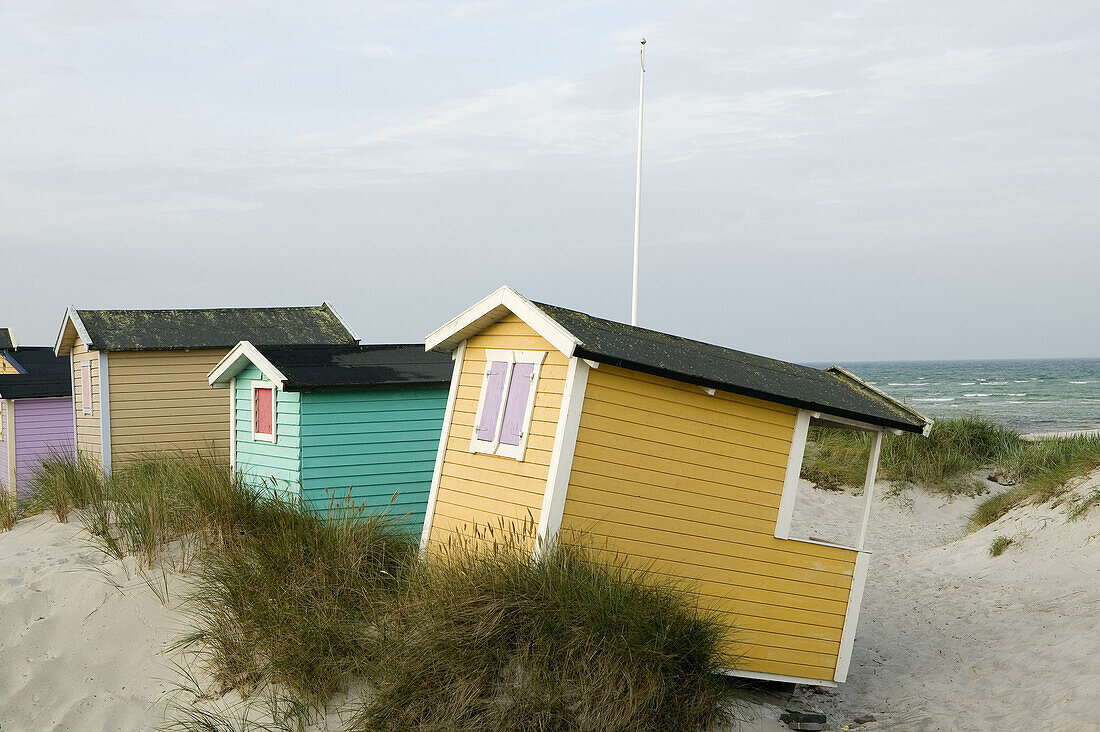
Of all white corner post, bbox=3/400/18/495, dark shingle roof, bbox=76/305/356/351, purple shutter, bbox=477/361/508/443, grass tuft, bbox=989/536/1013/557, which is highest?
purple shutter, bbox=477/361/508/443

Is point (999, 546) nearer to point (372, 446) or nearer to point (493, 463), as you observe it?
point (493, 463)

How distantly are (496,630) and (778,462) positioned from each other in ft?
10.4

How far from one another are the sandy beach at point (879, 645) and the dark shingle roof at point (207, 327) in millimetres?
4424

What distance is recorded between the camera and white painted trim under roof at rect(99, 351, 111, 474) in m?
17.0

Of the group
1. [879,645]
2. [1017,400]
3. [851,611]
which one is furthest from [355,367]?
[1017,400]

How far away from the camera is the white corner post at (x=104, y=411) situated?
17.0m

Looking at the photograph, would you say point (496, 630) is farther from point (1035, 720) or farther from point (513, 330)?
point (1035, 720)

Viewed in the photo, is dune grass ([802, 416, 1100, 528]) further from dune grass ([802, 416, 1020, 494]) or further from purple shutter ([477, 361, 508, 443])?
purple shutter ([477, 361, 508, 443])

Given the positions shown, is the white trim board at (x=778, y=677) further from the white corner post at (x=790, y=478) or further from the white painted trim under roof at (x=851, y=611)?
the white corner post at (x=790, y=478)

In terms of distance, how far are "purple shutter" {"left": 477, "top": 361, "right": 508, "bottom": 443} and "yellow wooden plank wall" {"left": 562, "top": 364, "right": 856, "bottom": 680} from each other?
136 cm

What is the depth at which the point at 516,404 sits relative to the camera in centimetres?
879

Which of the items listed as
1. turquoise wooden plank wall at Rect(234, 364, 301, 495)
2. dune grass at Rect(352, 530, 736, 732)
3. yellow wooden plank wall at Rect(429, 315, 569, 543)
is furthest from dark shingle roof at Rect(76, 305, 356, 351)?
dune grass at Rect(352, 530, 736, 732)

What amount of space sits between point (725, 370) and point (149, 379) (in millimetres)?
12407

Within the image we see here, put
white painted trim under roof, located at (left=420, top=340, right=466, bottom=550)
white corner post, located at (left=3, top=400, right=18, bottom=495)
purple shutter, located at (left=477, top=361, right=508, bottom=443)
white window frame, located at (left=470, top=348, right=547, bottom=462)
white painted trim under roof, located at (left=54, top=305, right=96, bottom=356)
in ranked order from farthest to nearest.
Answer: white corner post, located at (left=3, top=400, right=18, bottom=495) → white painted trim under roof, located at (left=54, top=305, right=96, bottom=356) → white painted trim under roof, located at (left=420, top=340, right=466, bottom=550) → purple shutter, located at (left=477, top=361, right=508, bottom=443) → white window frame, located at (left=470, top=348, right=547, bottom=462)
